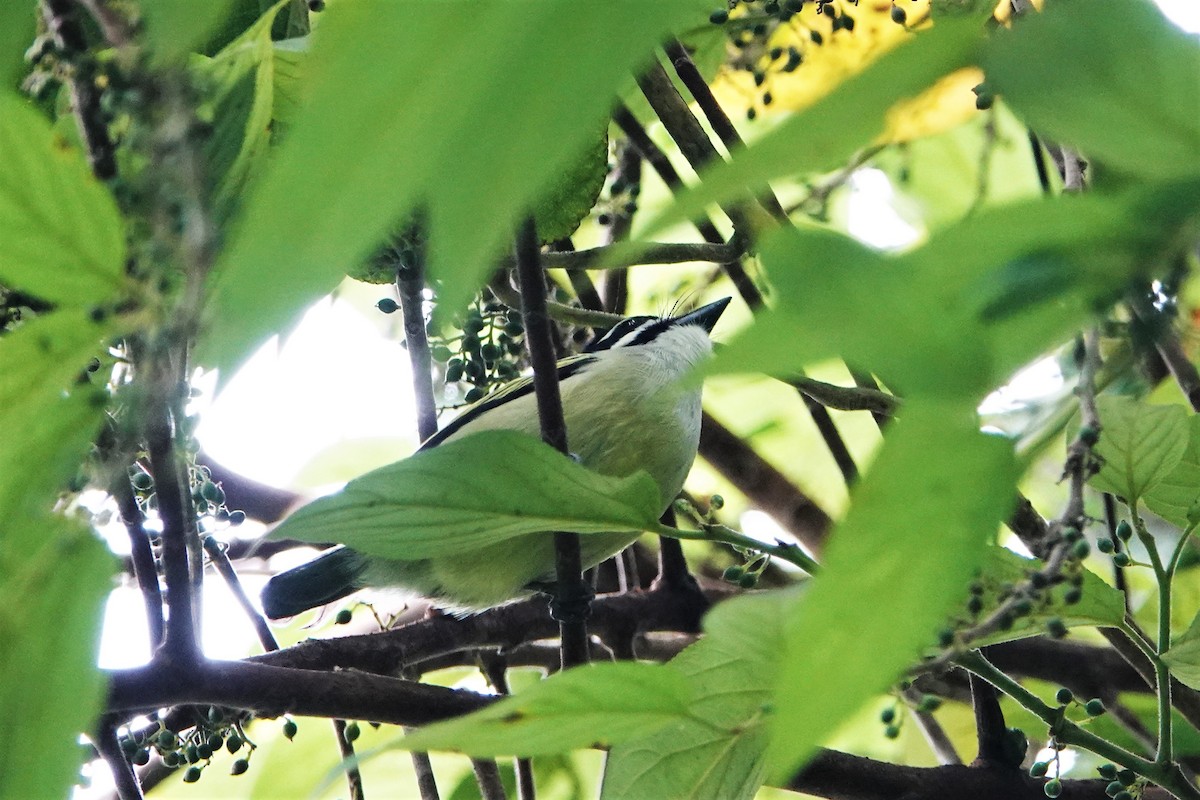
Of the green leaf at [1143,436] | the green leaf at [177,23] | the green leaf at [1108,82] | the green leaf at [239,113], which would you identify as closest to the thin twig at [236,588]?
the green leaf at [239,113]

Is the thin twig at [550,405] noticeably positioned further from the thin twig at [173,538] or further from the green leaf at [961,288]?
the green leaf at [961,288]

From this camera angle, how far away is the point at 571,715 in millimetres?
682

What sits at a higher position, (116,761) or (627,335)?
(627,335)

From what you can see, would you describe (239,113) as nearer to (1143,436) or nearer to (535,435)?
(1143,436)

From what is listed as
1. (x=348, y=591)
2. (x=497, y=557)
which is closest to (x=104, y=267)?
(x=497, y=557)

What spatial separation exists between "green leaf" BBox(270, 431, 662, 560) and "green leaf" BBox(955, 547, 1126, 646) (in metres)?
0.34

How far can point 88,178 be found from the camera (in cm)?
56

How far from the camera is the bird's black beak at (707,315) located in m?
2.73

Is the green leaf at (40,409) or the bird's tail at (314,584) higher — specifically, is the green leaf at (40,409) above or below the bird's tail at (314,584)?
below

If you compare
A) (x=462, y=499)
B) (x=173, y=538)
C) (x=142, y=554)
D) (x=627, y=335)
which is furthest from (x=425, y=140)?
(x=627, y=335)

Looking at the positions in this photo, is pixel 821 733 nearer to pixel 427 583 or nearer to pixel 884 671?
pixel 884 671

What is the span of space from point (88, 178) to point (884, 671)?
1.40 feet

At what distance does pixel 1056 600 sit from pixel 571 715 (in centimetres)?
51

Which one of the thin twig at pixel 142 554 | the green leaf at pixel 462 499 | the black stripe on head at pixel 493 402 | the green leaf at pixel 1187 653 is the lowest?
the green leaf at pixel 1187 653
